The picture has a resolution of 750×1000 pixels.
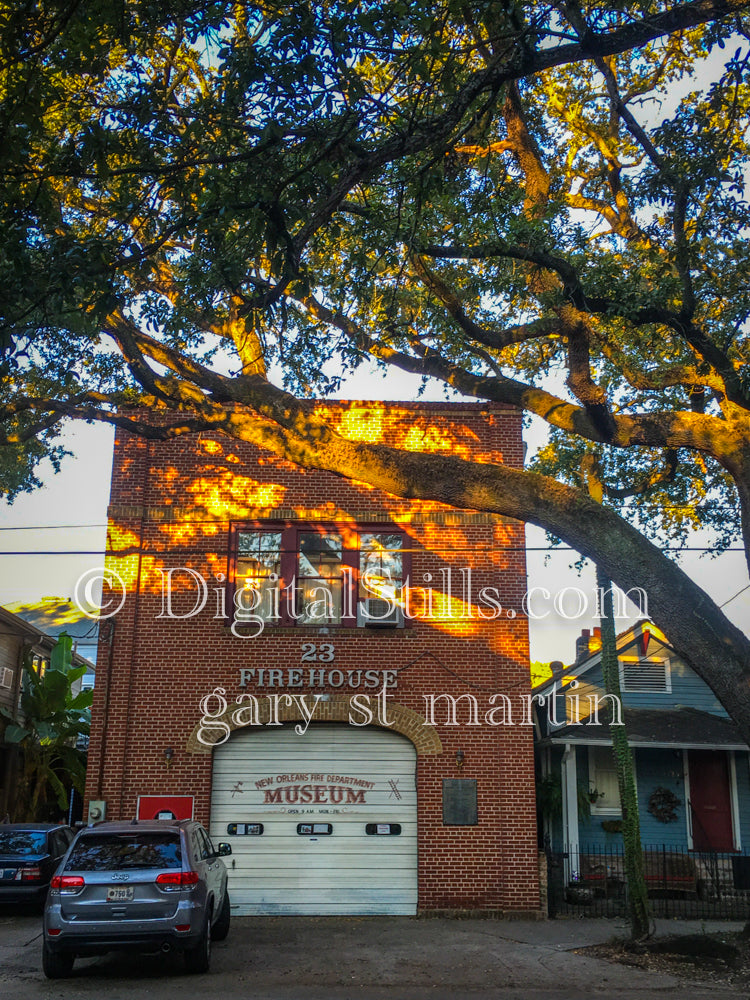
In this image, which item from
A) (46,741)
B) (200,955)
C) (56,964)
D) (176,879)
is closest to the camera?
(176,879)

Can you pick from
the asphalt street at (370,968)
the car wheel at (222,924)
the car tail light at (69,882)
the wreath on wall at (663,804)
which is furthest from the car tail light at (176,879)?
the wreath on wall at (663,804)

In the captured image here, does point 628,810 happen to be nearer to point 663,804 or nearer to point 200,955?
point 200,955

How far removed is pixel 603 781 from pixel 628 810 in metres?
8.62

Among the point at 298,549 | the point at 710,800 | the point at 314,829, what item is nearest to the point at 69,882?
the point at 314,829

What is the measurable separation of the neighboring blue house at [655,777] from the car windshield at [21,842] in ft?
31.7

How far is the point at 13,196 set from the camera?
9.19 m

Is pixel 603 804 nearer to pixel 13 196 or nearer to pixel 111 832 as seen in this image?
pixel 111 832

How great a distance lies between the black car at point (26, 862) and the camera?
15.9m

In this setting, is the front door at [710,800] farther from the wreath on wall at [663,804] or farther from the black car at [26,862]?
the black car at [26,862]

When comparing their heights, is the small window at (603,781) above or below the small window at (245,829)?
above

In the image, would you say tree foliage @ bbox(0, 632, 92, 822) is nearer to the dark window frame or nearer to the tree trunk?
the dark window frame

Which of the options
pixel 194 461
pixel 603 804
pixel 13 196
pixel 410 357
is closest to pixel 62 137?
pixel 13 196

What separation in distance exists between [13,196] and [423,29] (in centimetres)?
405

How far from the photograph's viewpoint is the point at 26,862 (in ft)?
52.7
